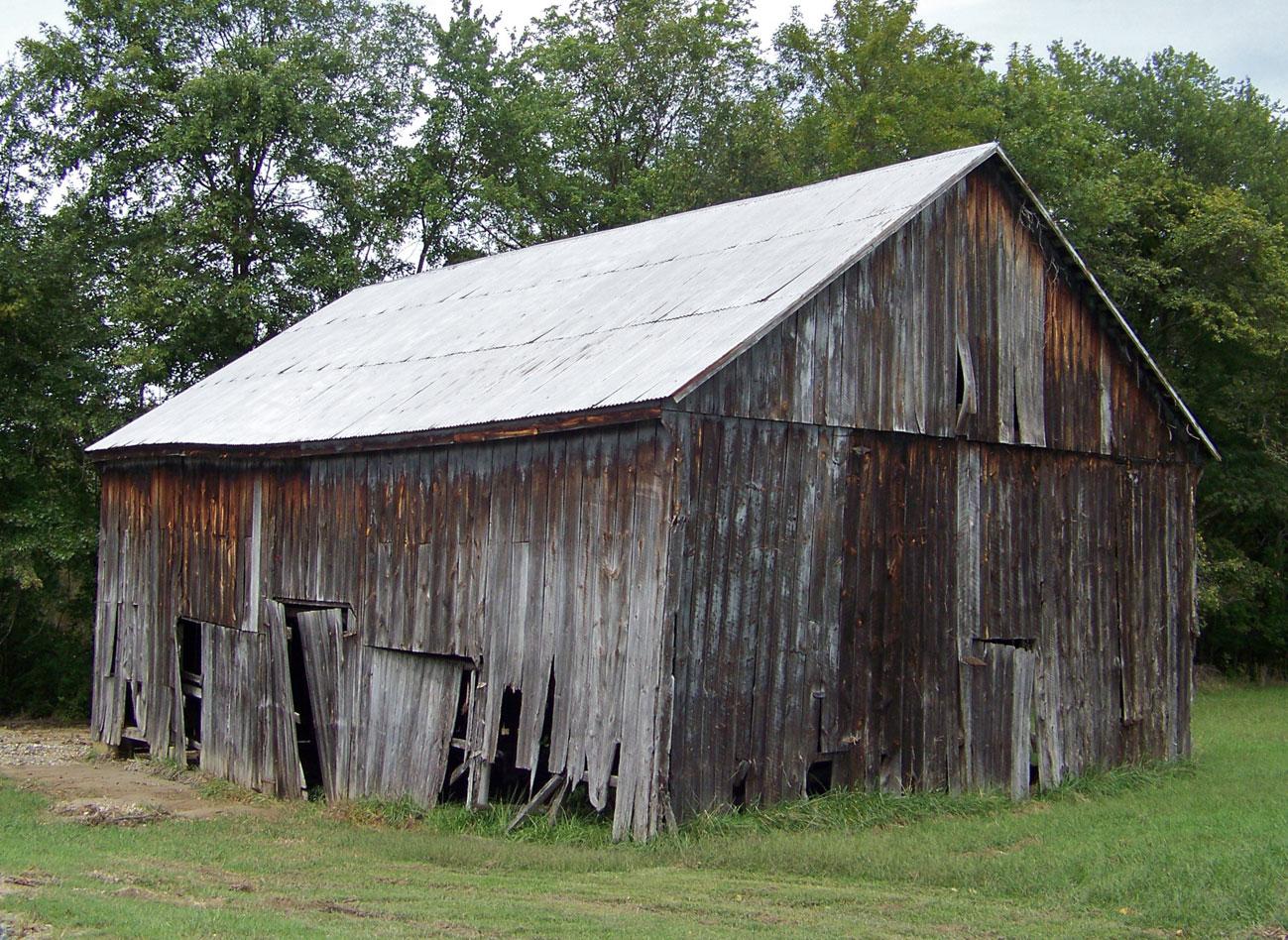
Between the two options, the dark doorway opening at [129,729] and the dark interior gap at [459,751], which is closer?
the dark interior gap at [459,751]

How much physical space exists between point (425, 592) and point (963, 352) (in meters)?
6.15

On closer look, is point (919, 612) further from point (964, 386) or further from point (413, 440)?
point (413, 440)

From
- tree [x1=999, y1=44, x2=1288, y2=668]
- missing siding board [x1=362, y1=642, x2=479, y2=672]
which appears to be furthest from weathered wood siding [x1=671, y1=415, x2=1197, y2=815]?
tree [x1=999, y1=44, x2=1288, y2=668]

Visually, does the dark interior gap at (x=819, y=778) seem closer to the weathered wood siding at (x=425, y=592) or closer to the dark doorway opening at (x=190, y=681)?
the weathered wood siding at (x=425, y=592)

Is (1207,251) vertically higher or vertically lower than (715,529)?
higher

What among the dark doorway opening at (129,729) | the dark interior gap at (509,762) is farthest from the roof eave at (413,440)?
the dark doorway opening at (129,729)

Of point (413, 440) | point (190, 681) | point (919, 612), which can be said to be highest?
point (413, 440)

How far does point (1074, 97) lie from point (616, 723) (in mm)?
29759

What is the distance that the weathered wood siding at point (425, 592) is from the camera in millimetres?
12320

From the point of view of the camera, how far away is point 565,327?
51.0ft

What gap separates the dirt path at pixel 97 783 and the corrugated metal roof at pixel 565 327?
166 inches

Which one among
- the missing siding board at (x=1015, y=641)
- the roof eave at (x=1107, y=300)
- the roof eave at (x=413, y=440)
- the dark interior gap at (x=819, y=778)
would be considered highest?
the roof eave at (x=1107, y=300)

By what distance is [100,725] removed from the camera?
20.8 m

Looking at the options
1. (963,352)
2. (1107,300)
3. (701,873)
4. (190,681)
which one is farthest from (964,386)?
(190,681)
